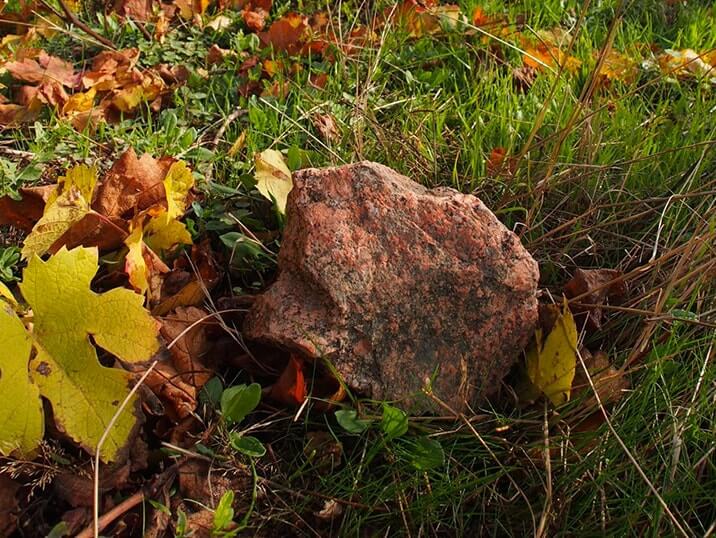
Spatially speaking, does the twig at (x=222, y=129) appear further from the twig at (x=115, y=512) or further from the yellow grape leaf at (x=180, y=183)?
the twig at (x=115, y=512)

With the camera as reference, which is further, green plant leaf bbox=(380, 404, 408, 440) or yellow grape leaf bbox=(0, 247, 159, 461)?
green plant leaf bbox=(380, 404, 408, 440)

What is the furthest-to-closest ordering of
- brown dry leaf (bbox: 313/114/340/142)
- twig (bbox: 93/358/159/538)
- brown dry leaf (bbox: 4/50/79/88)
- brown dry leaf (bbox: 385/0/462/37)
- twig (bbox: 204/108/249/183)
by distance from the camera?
brown dry leaf (bbox: 385/0/462/37)
brown dry leaf (bbox: 4/50/79/88)
brown dry leaf (bbox: 313/114/340/142)
twig (bbox: 204/108/249/183)
twig (bbox: 93/358/159/538)

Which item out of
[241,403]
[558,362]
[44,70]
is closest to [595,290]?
[558,362]

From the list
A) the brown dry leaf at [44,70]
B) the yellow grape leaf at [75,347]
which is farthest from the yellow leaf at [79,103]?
the yellow grape leaf at [75,347]

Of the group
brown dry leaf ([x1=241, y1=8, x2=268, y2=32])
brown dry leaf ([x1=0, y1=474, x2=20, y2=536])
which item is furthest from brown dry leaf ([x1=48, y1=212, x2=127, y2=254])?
brown dry leaf ([x1=241, y1=8, x2=268, y2=32])

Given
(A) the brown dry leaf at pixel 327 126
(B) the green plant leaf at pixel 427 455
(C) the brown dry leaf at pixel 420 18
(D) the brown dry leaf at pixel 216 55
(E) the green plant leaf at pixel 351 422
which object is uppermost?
(C) the brown dry leaf at pixel 420 18

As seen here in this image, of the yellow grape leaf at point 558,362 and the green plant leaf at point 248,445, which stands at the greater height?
the yellow grape leaf at point 558,362

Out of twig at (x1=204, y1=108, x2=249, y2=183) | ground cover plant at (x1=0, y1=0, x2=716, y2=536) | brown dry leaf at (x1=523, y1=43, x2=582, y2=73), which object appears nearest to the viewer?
ground cover plant at (x1=0, y1=0, x2=716, y2=536)

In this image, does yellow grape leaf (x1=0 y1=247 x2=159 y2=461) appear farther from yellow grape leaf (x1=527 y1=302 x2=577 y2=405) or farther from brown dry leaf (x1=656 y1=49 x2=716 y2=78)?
brown dry leaf (x1=656 y1=49 x2=716 y2=78)

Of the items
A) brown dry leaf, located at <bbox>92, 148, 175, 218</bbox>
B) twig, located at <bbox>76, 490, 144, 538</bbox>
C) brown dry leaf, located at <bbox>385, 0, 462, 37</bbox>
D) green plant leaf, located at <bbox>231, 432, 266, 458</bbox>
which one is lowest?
twig, located at <bbox>76, 490, 144, 538</bbox>
